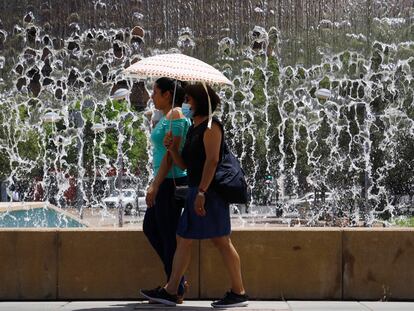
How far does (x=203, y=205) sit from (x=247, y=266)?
4.11 feet

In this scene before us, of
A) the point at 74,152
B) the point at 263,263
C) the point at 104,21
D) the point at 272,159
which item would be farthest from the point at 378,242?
the point at 74,152

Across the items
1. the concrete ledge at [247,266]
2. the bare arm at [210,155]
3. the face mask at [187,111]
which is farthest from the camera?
the concrete ledge at [247,266]

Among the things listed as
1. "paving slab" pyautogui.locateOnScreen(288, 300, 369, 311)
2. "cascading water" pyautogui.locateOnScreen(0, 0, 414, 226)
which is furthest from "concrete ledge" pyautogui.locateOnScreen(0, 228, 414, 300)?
"cascading water" pyautogui.locateOnScreen(0, 0, 414, 226)

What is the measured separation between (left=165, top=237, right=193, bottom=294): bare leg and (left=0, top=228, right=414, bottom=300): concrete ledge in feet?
2.81

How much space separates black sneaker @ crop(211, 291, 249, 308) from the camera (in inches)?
309

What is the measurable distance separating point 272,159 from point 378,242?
25260 mm

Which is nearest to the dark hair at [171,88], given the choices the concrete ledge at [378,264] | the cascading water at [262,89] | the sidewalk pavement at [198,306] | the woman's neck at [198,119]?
the woman's neck at [198,119]

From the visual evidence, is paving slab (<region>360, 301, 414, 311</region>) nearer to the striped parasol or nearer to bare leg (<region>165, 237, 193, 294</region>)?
bare leg (<region>165, 237, 193, 294</region>)

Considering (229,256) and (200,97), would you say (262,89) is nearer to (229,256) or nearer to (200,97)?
(200,97)

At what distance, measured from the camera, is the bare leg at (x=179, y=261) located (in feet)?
25.2

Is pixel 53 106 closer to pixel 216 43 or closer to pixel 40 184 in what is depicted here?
pixel 40 184

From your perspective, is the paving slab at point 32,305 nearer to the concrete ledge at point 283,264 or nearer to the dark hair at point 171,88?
the concrete ledge at point 283,264

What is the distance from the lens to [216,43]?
25984mm

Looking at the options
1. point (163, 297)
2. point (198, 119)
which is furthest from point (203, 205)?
point (163, 297)
